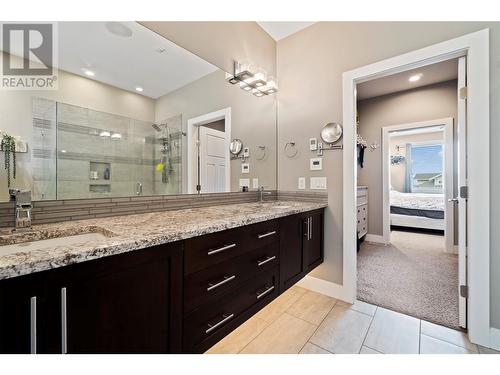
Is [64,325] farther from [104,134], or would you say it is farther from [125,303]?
[104,134]

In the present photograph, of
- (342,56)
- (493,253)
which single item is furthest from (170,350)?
(342,56)

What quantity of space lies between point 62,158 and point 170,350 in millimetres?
1087

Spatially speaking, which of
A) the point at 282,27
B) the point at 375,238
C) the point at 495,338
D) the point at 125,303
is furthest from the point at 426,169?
the point at 125,303

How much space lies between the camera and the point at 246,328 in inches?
65.3

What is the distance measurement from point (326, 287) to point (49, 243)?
216 cm

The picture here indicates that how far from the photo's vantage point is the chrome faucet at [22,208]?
3.18ft

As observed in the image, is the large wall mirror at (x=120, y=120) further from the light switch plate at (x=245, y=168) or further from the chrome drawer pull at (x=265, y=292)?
the chrome drawer pull at (x=265, y=292)

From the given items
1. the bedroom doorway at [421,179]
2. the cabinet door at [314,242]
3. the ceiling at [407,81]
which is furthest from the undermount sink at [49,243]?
the ceiling at [407,81]

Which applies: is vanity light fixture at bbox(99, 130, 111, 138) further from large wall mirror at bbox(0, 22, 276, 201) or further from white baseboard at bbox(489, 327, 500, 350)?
white baseboard at bbox(489, 327, 500, 350)

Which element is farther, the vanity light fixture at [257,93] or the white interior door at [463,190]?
the vanity light fixture at [257,93]

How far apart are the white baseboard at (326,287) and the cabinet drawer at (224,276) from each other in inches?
38.3

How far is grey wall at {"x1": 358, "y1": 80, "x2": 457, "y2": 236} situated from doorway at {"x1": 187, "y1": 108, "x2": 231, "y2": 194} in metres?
3.22

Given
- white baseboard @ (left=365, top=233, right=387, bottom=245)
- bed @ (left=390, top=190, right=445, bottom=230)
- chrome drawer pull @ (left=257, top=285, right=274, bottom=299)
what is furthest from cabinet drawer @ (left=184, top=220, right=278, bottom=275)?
bed @ (left=390, top=190, right=445, bottom=230)
